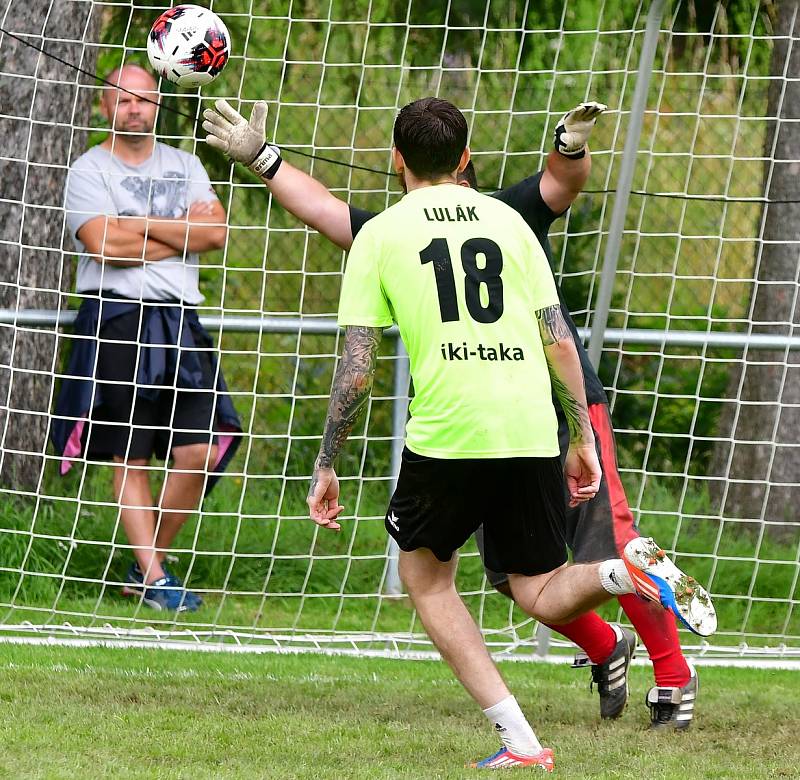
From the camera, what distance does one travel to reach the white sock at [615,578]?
3.81 m

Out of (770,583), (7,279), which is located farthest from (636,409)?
(7,279)

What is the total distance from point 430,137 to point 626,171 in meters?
1.89

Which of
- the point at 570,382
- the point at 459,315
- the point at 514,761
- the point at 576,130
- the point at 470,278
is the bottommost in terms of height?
the point at 514,761

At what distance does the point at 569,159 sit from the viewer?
4.19m

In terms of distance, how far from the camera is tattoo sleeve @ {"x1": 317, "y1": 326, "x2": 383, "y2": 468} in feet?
12.2

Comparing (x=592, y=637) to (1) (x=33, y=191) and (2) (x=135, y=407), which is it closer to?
(2) (x=135, y=407)

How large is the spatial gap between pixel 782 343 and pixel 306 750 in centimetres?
306

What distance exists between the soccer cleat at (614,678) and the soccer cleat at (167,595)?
2.15 meters

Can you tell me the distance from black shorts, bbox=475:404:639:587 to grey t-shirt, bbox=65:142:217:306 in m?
2.26

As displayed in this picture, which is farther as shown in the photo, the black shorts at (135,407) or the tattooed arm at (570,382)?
the black shorts at (135,407)

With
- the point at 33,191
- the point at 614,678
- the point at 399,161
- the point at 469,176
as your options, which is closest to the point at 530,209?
the point at 469,176

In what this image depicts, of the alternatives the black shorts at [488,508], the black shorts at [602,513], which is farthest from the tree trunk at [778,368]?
the black shorts at [488,508]

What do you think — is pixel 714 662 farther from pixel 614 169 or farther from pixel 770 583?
pixel 614 169

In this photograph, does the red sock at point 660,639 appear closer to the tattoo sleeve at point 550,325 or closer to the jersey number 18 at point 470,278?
the tattoo sleeve at point 550,325
